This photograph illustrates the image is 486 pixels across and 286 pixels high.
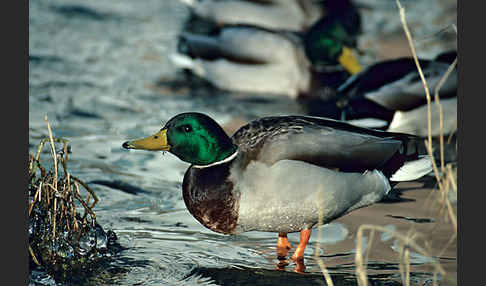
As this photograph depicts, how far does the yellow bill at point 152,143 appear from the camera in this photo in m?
4.14

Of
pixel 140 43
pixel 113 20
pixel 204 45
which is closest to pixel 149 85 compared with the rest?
pixel 204 45

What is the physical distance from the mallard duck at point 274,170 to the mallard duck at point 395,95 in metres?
1.86

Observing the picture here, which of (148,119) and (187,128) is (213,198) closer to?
(187,128)

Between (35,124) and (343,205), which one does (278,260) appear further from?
(35,124)

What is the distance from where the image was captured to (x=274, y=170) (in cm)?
411

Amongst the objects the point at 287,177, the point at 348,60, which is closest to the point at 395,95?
the point at 348,60

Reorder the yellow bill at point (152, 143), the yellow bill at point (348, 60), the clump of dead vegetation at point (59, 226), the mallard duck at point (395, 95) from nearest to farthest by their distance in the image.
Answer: the clump of dead vegetation at point (59, 226), the yellow bill at point (152, 143), the mallard duck at point (395, 95), the yellow bill at point (348, 60)

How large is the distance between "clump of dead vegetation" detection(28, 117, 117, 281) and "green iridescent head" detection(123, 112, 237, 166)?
472 millimetres

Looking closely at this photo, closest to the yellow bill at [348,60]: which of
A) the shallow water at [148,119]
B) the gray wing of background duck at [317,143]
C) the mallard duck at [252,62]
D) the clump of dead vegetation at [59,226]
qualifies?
the mallard duck at [252,62]

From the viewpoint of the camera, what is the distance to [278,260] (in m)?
4.46

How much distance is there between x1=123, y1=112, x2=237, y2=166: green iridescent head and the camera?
422cm

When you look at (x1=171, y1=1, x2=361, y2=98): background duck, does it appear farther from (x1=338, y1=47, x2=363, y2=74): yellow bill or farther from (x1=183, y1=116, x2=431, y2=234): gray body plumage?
(x1=183, y1=116, x2=431, y2=234): gray body plumage

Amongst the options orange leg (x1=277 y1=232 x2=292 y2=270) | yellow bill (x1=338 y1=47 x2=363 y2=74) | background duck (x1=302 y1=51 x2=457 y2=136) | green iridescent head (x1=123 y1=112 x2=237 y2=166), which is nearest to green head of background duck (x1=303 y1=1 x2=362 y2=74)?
yellow bill (x1=338 y1=47 x2=363 y2=74)

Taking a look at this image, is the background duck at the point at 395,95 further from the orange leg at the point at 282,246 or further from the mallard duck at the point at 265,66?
the orange leg at the point at 282,246
